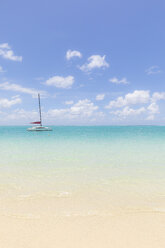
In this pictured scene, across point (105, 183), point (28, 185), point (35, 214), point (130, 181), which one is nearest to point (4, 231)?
point (35, 214)

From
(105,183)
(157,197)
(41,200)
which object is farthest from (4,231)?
(157,197)

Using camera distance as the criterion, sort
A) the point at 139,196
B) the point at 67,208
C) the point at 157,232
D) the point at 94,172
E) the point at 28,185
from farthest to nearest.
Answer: the point at 94,172, the point at 28,185, the point at 139,196, the point at 67,208, the point at 157,232

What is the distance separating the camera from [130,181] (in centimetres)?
762

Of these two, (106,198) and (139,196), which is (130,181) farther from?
(106,198)

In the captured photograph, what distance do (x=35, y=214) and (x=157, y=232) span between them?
3.38m

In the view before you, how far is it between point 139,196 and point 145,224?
1875 mm

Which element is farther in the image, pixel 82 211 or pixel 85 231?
pixel 82 211

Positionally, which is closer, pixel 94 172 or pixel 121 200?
pixel 121 200

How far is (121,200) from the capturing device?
5.52 meters

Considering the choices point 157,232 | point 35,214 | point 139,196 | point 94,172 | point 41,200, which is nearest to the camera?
point 157,232

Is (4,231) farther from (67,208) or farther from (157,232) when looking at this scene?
(157,232)

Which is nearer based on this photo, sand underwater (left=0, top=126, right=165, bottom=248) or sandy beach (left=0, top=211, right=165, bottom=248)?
sandy beach (left=0, top=211, right=165, bottom=248)

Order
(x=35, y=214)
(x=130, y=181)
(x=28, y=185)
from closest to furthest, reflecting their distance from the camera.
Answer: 1. (x=35, y=214)
2. (x=28, y=185)
3. (x=130, y=181)

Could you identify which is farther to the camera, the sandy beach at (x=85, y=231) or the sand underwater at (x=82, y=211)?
the sand underwater at (x=82, y=211)
